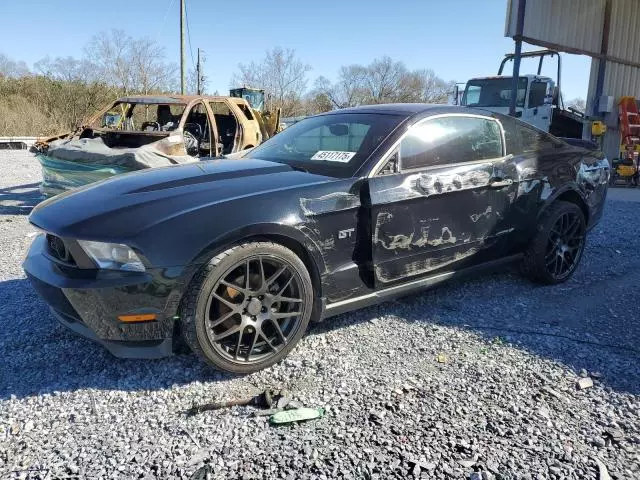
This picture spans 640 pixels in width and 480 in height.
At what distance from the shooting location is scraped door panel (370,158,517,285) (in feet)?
10.6

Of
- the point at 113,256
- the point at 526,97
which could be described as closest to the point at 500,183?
the point at 113,256

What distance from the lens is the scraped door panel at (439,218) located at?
10.6 feet

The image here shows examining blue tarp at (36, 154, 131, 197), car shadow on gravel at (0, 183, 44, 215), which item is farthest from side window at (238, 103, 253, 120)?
car shadow on gravel at (0, 183, 44, 215)

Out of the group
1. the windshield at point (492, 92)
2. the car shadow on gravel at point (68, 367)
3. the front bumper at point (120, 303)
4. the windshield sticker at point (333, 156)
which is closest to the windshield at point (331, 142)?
the windshield sticker at point (333, 156)

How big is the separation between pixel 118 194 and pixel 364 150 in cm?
154

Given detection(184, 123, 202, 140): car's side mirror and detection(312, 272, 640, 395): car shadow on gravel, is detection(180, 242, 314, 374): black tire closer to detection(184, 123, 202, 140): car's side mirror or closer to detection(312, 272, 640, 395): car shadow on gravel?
detection(312, 272, 640, 395): car shadow on gravel

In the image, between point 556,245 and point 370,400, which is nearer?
point 370,400

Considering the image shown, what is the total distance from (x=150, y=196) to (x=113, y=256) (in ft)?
1.43

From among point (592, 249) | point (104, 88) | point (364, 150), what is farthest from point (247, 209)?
point (104, 88)

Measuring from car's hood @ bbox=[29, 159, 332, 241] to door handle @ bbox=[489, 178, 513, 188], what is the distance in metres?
1.40

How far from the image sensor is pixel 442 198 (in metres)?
3.50

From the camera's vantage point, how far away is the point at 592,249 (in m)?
5.67

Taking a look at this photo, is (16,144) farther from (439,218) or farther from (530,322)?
(530,322)

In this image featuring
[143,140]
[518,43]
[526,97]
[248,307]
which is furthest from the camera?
[526,97]
